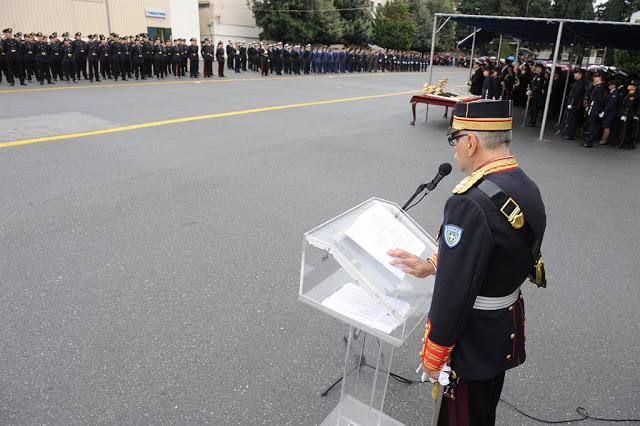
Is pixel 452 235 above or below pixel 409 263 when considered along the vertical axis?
above

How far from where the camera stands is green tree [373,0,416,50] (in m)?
50.2

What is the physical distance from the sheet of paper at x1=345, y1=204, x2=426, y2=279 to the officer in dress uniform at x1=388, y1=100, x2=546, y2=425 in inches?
2.0

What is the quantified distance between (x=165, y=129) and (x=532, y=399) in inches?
358

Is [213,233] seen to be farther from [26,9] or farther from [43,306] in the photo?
[26,9]

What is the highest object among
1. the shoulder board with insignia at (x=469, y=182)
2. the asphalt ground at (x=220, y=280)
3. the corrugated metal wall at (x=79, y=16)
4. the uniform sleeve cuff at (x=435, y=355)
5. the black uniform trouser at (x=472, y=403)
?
the corrugated metal wall at (x=79, y=16)

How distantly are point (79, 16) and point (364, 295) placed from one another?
30.7 metres

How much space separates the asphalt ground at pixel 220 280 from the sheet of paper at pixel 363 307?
103cm

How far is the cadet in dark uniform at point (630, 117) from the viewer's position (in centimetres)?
1140

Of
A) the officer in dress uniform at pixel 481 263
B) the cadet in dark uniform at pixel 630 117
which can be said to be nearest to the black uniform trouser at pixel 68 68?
the cadet in dark uniform at pixel 630 117

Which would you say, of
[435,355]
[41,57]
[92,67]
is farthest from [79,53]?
[435,355]

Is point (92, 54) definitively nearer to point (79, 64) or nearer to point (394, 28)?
point (79, 64)

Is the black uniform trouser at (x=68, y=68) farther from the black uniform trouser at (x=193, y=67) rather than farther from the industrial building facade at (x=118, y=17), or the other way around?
the industrial building facade at (x=118, y=17)

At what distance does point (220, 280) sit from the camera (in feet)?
14.1

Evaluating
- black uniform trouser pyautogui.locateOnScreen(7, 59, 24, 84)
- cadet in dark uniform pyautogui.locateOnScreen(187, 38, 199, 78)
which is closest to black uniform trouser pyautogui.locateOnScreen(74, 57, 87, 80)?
black uniform trouser pyautogui.locateOnScreen(7, 59, 24, 84)
